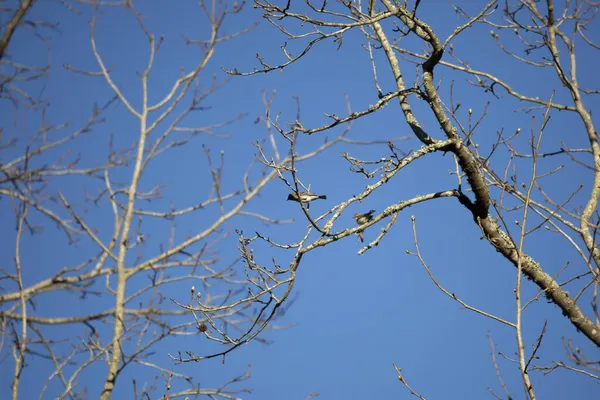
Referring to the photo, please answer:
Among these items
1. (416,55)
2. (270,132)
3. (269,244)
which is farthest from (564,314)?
(270,132)

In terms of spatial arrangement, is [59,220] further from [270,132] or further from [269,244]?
[269,244]

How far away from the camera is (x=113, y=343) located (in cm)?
418

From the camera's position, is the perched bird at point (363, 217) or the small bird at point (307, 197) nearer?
the small bird at point (307, 197)

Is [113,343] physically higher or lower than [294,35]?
lower

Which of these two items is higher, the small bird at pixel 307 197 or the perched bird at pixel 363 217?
the perched bird at pixel 363 217

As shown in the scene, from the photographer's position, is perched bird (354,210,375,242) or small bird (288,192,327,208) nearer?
small bird (288,192,327,208)

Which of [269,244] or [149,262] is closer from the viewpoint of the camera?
[269,244]

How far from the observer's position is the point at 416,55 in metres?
4.72

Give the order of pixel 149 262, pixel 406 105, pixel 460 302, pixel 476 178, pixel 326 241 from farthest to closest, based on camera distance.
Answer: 1. pixel 149 262
2. pixel 406 105
3. pixel 476 178
4. pixel 326 241
5. pixel 460 302

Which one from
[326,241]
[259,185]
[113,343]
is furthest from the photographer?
[259,185]

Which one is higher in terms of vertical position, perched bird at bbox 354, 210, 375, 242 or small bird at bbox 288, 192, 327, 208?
perched bird at bbox 354, 210, 375, 242

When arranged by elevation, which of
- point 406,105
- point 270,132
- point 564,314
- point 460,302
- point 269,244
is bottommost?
point 460,302

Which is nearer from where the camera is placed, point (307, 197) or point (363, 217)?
point (307, 197)

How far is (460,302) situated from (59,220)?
14.0 feet
